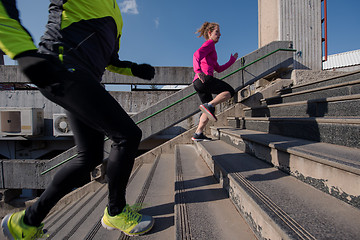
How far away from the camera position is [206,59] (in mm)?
2707

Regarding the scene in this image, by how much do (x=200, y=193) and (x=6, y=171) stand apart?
4.88 m

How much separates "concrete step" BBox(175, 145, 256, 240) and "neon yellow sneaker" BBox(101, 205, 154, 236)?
27 cm

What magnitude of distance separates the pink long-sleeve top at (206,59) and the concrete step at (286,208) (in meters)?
1.74

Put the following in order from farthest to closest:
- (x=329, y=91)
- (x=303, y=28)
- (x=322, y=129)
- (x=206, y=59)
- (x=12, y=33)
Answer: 1. (x=303, y=28)
2. (x=206, y=59)
3. (x=329, y=91)
4. (x=322, y=129)
5. (x=12, y=33)

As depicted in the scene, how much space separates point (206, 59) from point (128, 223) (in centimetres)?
243

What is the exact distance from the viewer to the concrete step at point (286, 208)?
69 centimetres

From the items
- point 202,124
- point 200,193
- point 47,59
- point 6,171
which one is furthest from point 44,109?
point 200,193

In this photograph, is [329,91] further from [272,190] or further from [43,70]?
[43,70]

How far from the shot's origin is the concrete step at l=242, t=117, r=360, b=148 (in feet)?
3.88

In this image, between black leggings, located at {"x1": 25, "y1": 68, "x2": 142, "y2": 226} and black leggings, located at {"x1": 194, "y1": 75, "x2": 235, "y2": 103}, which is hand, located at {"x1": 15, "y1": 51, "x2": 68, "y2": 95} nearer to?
black leggings, located at {"x1": 25, "y1": 68, "x2": 142, "y2": 226}

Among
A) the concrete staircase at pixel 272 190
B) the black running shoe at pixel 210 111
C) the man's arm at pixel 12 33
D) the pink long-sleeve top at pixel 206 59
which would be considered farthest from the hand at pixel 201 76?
the man's arm at pixel 12 33

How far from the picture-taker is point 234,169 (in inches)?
58.0

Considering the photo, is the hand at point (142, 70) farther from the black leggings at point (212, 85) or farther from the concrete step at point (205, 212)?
the black leggings at point (212, 85)

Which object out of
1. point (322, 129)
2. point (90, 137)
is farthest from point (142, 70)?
point (322, 129)
